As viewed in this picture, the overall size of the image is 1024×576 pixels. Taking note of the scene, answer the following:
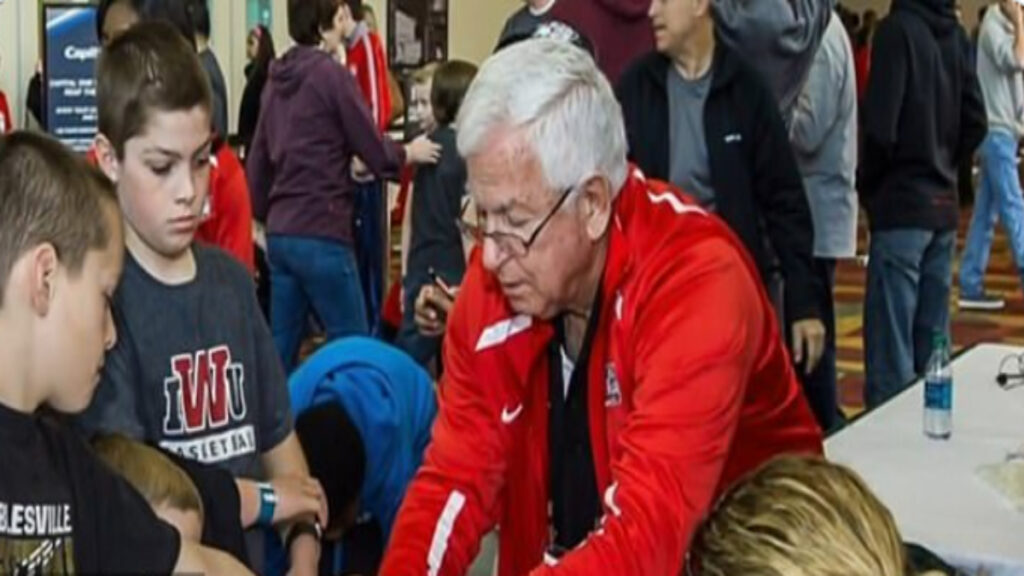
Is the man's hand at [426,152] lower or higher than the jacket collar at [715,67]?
lower

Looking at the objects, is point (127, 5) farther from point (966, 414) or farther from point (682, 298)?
point (682, 298)

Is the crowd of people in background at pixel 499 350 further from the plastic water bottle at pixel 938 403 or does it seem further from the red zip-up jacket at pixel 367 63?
the red zip-up jacket at pixel 367 63

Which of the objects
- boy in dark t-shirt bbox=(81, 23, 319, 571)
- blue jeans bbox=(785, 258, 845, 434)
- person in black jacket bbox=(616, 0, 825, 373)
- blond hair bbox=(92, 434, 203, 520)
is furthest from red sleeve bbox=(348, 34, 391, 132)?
blond hair bbox=(92, 434, 203, 520)

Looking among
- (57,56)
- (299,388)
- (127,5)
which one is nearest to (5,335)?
(299,388)

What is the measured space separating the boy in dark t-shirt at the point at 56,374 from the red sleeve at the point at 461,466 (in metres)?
0.47

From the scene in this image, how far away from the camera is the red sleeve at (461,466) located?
224cm

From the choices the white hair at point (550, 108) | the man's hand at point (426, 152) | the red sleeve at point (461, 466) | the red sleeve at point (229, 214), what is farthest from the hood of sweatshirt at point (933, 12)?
the white hair at point (550, 108)

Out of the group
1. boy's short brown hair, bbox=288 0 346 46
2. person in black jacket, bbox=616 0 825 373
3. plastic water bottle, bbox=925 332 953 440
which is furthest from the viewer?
boy's short brown hair, bbox=288 0 346 46

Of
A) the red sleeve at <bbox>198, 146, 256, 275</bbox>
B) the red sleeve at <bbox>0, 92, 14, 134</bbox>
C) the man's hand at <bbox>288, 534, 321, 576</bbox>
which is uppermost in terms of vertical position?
the red sleeve at <bbox>198, 146, 256, 275</bbox>

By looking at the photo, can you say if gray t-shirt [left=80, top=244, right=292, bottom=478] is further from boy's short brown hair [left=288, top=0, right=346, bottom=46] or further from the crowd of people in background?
boy's short brown hair [left=288, top=0, right=346, bottom=46]

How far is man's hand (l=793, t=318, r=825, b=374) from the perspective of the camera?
396cm

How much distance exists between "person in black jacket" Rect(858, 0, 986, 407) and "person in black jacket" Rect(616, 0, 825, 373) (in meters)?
1.79

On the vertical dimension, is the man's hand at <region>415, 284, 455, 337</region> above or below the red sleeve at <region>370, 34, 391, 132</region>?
above

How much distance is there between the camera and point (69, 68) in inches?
288
